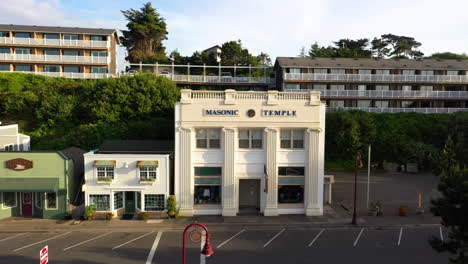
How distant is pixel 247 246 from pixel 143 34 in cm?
5249

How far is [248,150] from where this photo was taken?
24.2 meters

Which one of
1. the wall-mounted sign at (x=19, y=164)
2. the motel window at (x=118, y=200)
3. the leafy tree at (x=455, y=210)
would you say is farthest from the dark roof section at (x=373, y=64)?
the leafy tree at (x=455, y=210)

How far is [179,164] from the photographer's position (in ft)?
77.9

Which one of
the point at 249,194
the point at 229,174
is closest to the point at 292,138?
the point at 229,174

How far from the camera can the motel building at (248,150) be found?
77.8 ft

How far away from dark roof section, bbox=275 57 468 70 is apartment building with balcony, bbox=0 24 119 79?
28.0 m

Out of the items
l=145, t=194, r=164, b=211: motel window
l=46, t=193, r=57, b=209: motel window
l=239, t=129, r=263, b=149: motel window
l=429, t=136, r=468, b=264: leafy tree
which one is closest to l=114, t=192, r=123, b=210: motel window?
l=145, t=194, r=164, b=211: motel window

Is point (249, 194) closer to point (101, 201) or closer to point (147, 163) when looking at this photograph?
point (147, 163)

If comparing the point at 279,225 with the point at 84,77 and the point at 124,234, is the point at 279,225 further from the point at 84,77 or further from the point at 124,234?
the point at 84,77

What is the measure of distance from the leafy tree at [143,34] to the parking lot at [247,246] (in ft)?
150

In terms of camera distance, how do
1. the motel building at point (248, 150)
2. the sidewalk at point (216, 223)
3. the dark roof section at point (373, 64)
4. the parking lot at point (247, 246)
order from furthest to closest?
the dark roof section at point (373, 64) < the motel building at point (248, 150) < the sidewalk at point (216, 223) < the parking lot at point (247, 246)

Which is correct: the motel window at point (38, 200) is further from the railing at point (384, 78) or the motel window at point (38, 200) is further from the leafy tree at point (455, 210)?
the railing at point (384, 78)

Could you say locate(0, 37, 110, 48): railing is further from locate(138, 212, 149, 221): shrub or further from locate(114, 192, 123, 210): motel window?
locate(138, 212, 149, 221): shrub

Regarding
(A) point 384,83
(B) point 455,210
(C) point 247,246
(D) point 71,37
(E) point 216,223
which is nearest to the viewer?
(B) point 455,210
